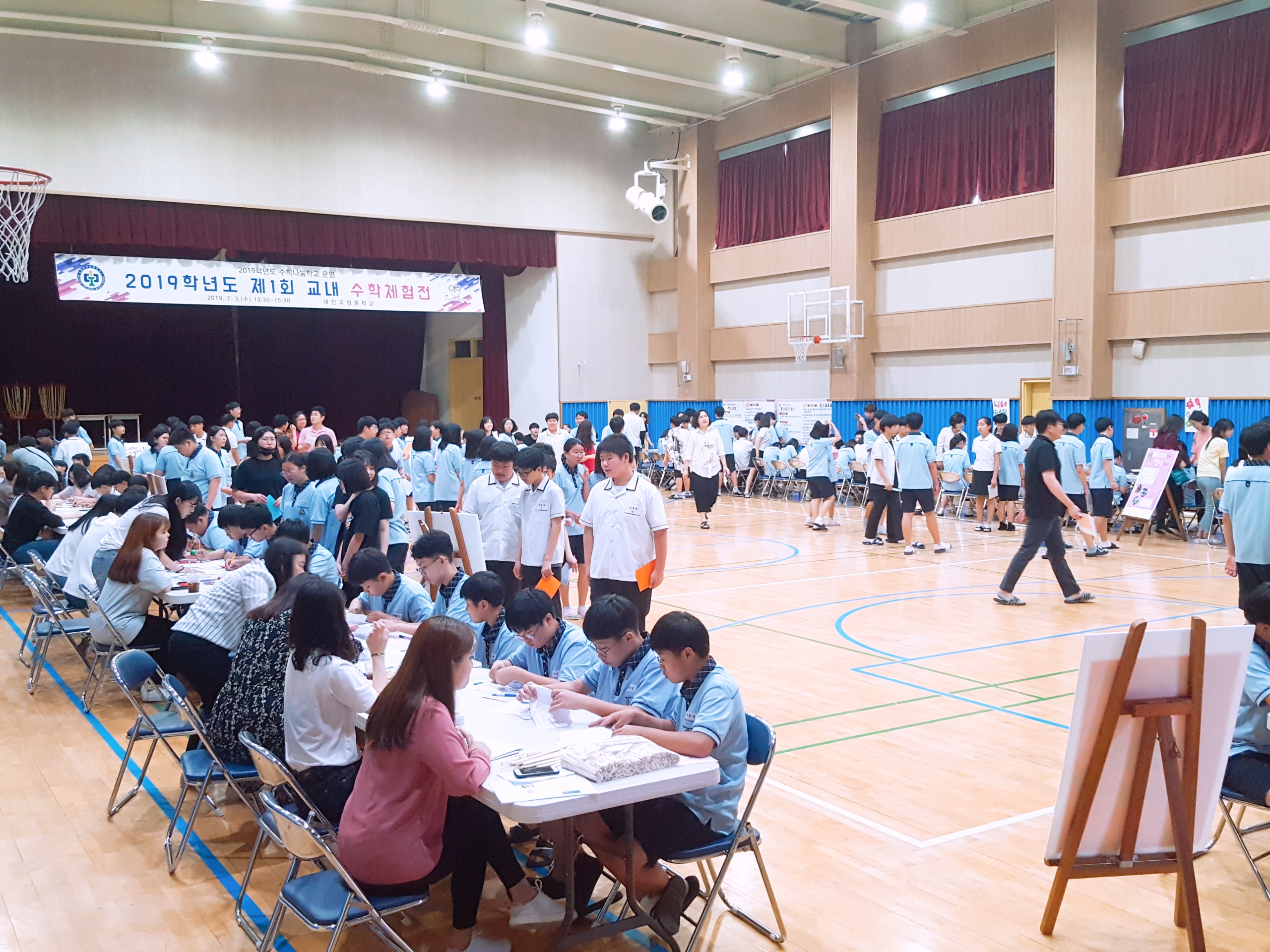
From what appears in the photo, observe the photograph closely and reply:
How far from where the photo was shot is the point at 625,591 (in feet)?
19.8

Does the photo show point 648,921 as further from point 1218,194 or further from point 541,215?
point 541,215

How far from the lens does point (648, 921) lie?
341 cm

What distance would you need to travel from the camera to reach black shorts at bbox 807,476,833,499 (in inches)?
560

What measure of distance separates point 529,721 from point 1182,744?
2104mm

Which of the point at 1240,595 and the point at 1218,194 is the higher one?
the point at 1218,194

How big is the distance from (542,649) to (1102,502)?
1035 centimetres

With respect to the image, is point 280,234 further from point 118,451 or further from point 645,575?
point 645,575

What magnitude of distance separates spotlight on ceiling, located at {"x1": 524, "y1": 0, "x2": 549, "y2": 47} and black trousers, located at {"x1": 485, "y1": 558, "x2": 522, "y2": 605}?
10064 mm

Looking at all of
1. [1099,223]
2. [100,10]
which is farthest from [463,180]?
[1099,223]

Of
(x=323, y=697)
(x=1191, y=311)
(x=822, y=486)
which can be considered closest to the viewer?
(x=323, y=697)

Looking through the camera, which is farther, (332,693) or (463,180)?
(463,180)

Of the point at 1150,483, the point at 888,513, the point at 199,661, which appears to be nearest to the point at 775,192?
the point at 888,513

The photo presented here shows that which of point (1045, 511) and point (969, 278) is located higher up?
point (969, 278)

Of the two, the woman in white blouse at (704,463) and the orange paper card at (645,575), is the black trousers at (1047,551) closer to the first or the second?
the orange paper card at (645,575)
